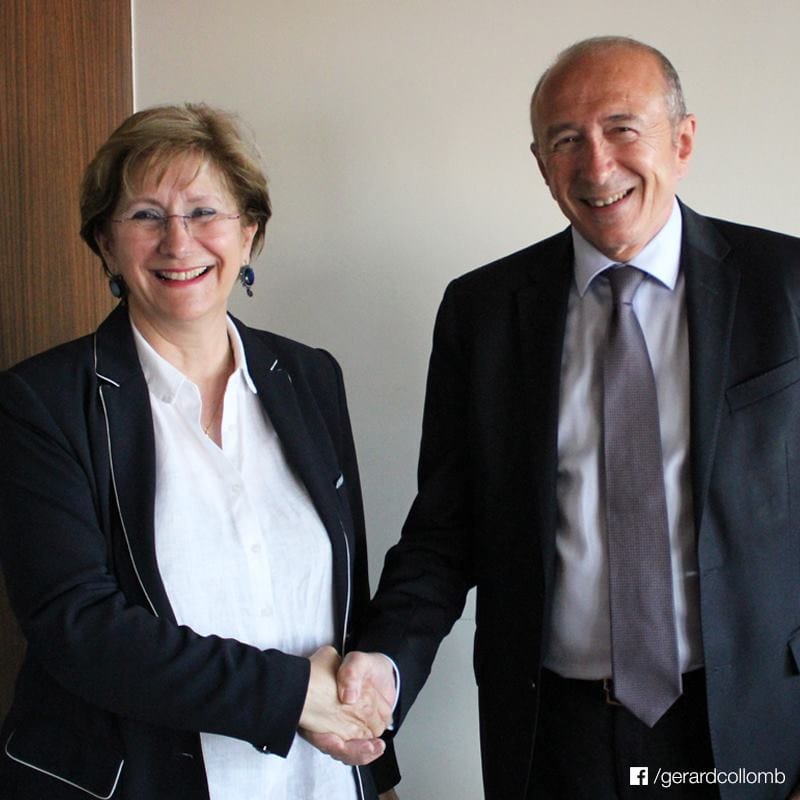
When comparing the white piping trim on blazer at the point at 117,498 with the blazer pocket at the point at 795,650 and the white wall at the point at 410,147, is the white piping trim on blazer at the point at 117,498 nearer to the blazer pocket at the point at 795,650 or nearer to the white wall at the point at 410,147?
the white wall at the point at 410,147

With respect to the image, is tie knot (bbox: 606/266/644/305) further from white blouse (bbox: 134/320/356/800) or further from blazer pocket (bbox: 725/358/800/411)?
white blouse (bbox: 134/320/356/800)

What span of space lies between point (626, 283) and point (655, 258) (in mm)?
62

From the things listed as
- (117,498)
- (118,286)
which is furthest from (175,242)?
(117,498)

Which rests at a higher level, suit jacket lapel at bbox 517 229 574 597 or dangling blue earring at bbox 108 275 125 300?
dangling blue earring at bbox 108 275 125 300

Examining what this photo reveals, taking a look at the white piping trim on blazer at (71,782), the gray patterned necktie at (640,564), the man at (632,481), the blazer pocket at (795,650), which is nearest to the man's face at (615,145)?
the man at (632,481)

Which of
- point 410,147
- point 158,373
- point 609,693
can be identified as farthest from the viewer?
point 410,147

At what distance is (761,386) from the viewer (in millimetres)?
1600

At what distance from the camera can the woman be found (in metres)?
1.56

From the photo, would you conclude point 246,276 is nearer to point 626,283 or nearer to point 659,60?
point 626,283

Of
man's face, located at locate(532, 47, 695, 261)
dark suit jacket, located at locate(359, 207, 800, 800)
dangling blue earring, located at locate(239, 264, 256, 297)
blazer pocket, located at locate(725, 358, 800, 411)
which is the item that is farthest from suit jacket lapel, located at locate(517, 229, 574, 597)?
dangling blue earring, located at locate(239, 264, 256, 297)

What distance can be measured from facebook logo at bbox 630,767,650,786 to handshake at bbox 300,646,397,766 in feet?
1.37

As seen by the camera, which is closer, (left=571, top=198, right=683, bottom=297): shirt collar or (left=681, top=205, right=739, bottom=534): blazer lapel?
(left=681, top=205, right=739, bottom=534): blazer lapel

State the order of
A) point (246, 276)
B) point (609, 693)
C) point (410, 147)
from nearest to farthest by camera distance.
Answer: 1. point (609, 693)
2. point (246, 276)
3. point (410, 147)

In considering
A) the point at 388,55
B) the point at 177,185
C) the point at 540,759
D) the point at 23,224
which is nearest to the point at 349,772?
the point at 540,759
